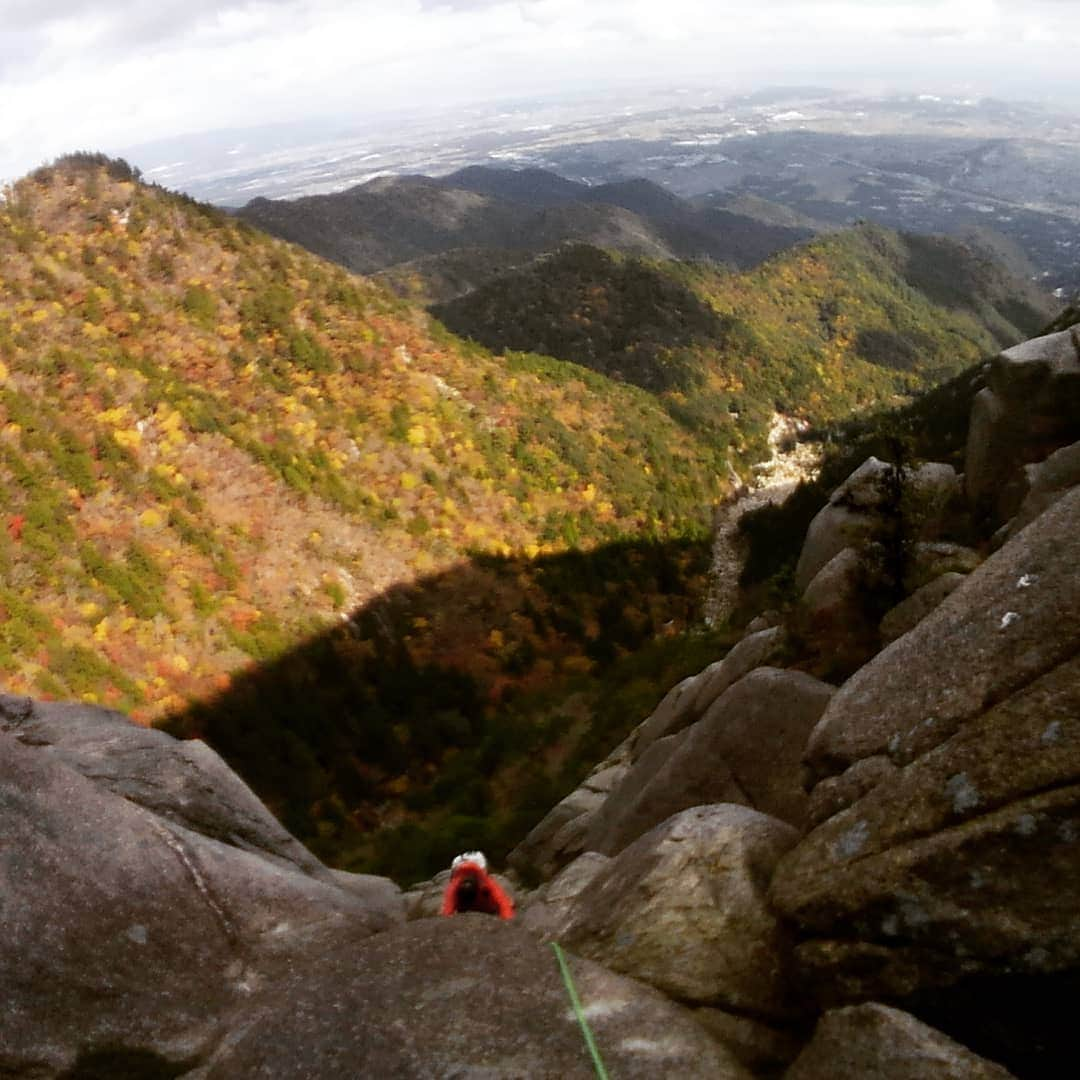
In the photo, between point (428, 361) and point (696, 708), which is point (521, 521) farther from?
point (696, 708)

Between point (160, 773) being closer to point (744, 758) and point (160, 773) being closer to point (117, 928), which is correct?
point (117, 928)

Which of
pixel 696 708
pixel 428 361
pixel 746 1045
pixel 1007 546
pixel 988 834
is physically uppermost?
pixel 428 361

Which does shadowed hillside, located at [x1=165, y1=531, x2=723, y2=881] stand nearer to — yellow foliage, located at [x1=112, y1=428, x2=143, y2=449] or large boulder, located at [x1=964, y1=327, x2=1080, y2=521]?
large boulder, located at [x1=964, y1=327, x2=1080, y2=521]

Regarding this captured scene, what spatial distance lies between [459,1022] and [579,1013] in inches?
54.0

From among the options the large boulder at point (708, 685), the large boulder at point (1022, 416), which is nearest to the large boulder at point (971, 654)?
the large boulder at point (708, 685)

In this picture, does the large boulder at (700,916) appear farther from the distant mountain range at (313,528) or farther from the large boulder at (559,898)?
the distant mountain range at (313,528)

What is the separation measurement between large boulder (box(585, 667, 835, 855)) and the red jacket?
3296 mm

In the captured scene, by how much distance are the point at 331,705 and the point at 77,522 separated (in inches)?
595

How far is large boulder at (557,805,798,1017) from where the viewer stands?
8.05 m

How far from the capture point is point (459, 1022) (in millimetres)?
7875

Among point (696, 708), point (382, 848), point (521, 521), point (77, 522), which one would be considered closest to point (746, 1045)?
point (696, 708)

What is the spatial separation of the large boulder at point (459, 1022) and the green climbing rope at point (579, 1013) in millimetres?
60

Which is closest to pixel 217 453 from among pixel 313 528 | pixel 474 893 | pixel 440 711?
pixel 313 528

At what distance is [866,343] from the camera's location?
552 feet
